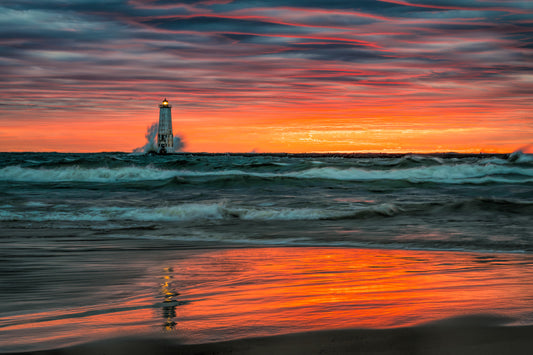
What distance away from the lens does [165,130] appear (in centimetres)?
11606

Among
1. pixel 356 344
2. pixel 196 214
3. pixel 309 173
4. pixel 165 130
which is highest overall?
pixel 165 130

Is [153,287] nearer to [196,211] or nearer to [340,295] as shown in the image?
[340,295]

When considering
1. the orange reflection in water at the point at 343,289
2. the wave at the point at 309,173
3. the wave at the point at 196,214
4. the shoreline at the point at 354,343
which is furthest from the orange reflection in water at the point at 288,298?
the wave at the point at 309,173

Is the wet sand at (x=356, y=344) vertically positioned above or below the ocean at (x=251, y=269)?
below

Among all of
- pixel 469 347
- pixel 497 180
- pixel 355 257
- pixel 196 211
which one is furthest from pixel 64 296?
pixel 497 180

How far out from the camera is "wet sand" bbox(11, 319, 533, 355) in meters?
2.46

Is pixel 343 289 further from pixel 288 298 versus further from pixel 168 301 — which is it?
pixel 168 301

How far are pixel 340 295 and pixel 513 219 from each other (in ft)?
26.8

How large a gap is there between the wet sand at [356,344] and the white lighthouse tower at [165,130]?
116144mm

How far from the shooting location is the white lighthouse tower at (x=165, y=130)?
11606cm

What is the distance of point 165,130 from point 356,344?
116382 millimetres

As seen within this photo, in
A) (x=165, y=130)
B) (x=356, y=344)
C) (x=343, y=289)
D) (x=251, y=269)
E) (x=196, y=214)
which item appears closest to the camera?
(x=356, y=344)

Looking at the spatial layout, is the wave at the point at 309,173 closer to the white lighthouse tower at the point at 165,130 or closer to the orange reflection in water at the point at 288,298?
the orange reflection in water at the point at 288,298

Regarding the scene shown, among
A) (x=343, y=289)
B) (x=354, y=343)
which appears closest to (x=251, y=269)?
(x=343, y=289)
